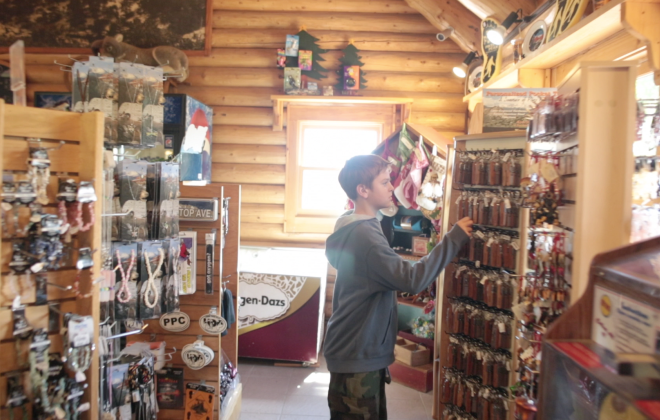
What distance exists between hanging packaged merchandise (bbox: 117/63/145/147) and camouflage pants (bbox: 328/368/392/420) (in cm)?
140

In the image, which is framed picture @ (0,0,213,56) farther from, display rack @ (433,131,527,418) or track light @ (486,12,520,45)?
display rack @ (433,131,527,418)

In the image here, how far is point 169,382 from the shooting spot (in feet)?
8.77

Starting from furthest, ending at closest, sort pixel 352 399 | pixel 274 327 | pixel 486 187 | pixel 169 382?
pixel 274 327 < pixel 169 382 < pixel 486 187 < pixel 352 399

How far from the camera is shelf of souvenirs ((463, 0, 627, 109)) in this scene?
1962mm

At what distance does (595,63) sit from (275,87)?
157 inches

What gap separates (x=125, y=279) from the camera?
→ 202 centimetres

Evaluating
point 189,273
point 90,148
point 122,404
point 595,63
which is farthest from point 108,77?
point 595,63

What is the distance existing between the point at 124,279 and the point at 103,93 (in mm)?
814

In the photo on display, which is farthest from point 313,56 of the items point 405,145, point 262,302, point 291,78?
point 262,302

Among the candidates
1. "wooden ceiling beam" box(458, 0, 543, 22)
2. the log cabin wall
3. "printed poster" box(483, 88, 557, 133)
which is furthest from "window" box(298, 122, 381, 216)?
"printed poster" box(483, 88, 557, 133)

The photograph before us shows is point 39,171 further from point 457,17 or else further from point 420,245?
point 457,17

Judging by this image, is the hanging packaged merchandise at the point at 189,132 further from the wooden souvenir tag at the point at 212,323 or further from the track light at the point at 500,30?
the track light at the point at 500,30

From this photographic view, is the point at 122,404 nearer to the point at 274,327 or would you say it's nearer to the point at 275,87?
the point at 274,327

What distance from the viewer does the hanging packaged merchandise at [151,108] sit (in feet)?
6.96
